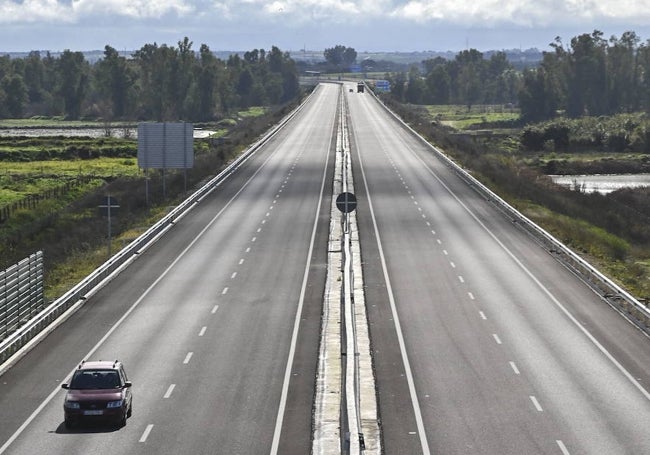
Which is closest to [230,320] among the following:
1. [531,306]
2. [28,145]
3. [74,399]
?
[531,306]

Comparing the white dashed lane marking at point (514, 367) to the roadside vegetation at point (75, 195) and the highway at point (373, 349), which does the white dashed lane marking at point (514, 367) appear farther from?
the roadside vegetation at point (75, 195)

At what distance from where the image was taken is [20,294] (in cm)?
3794

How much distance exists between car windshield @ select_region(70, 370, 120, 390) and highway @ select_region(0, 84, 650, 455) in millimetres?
980

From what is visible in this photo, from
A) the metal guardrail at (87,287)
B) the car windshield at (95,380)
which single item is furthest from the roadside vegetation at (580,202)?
the car windshield at (95,380)

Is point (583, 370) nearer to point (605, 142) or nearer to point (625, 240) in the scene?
point (625, 240)

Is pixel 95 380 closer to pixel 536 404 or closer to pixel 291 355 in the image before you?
pixel 291 355

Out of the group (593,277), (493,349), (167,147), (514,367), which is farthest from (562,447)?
(167,147)

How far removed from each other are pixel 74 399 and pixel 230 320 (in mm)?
13101

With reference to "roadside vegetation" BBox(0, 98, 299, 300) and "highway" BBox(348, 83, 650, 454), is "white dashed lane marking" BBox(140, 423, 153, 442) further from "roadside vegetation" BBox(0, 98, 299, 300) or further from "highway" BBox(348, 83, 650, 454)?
"roadside vegetation" BBox(0, 98, 299, 300)

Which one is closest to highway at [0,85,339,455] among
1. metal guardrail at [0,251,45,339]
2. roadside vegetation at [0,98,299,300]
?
metal guardrail at [0,251,45,339]

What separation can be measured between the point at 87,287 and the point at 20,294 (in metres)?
5.51

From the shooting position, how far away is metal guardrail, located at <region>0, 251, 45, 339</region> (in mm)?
36125

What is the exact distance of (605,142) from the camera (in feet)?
535

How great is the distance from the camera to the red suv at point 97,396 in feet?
83.7
